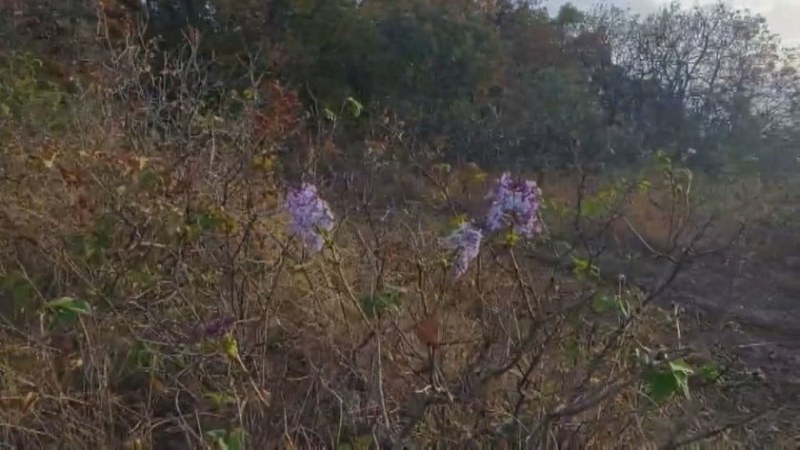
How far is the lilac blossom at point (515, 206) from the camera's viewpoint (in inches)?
106

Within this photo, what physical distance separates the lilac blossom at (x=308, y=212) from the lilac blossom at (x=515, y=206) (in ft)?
1.60

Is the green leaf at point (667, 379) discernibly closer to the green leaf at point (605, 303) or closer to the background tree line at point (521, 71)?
the green leaf at point (605, 303)

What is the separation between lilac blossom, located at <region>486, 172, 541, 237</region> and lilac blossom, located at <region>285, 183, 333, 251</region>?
49cm

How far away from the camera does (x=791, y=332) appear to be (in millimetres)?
6609

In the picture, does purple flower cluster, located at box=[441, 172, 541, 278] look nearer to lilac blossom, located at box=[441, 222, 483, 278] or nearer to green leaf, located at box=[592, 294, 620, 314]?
lilac blossom, located at box=[441, 222, 483, 278]

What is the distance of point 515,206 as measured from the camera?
2.70 m

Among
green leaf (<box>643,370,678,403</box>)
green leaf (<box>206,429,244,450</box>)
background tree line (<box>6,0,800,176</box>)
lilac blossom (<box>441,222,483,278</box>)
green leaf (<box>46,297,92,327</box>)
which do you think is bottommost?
background tree line (<box>6,0,800,176</box>)

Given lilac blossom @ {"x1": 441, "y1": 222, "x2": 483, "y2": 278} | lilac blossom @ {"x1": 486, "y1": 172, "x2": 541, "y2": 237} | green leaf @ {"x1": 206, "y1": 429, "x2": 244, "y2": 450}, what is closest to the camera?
green leaf @ {"x1": 206, "y1": 429, "x2": 244, "y2": 450}

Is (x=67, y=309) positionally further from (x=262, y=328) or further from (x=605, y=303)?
(x=605, y=303)

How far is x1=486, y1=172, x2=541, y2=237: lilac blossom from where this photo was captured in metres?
2.70

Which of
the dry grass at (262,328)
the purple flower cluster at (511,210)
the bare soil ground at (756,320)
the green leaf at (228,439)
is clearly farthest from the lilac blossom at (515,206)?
the green leaf at (228,439)

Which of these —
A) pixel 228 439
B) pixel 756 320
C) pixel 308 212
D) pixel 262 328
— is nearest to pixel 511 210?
pixel 308 212

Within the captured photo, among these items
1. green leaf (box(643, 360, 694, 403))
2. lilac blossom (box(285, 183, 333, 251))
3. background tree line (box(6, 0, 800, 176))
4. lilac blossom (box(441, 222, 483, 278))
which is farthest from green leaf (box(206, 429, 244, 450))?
background tree line (box(6, 0, 800, 176))

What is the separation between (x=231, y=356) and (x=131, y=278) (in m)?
1.36
